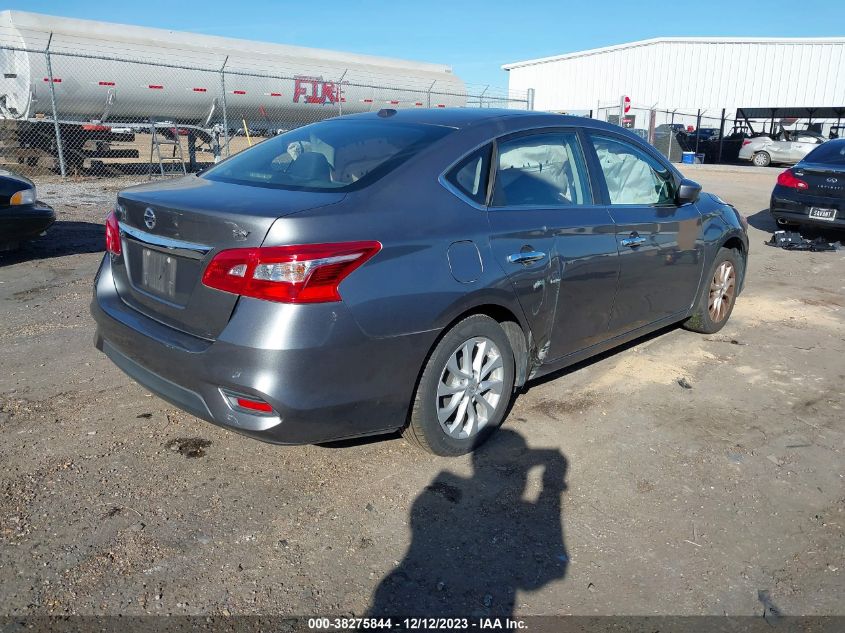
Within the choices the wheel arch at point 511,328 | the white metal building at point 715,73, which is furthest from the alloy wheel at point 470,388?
the white metal building at point 715,73

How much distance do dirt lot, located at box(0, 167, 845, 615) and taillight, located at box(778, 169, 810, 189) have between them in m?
6.57

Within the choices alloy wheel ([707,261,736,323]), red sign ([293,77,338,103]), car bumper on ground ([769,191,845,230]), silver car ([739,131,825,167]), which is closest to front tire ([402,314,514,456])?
alloy wheel ([707,261,736,323])

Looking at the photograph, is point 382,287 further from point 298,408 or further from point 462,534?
point 462,534

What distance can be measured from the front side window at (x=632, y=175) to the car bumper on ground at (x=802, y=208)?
6.25 metres

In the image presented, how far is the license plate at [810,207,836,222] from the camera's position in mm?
9750

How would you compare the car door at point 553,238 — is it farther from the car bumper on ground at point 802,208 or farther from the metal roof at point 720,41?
the metal roof at point 720,41

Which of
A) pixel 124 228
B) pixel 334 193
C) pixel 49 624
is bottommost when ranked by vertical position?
pixel 49 624

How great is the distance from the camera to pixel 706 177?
2312cm

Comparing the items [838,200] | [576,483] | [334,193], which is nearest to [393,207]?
[334,193]

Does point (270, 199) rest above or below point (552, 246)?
above

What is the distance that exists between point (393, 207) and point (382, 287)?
15.5 inches

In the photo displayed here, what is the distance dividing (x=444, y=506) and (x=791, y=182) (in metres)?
9.49

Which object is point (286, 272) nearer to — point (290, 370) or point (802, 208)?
point (290, 370)

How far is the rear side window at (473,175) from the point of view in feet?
11.0
